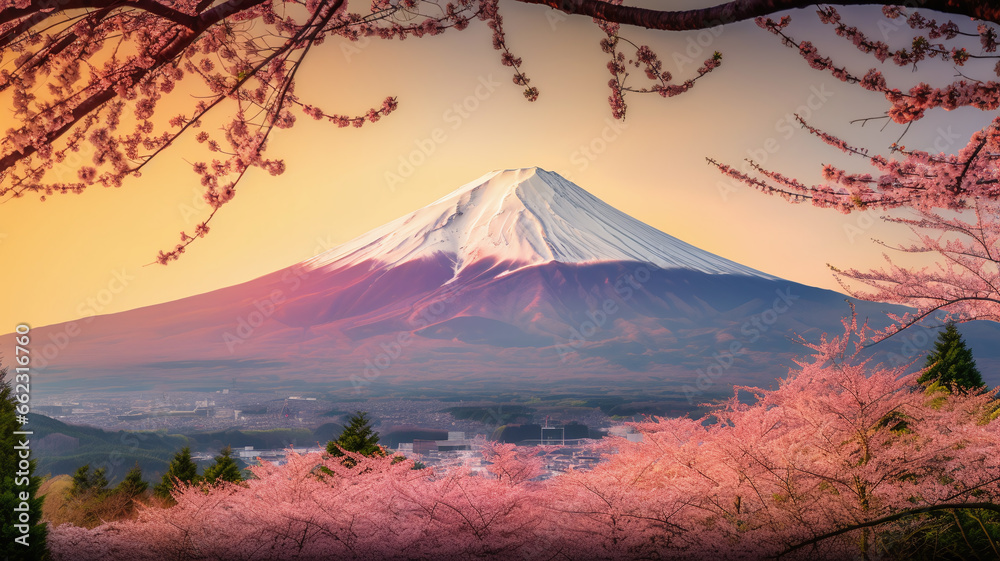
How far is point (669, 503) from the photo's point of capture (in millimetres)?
3912

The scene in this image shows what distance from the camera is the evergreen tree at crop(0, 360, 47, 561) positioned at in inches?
168

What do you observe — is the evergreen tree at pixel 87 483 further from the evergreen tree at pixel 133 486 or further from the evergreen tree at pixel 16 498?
the evergreen tree at pixel 16 498

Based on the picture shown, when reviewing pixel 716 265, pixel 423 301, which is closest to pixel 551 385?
pixel 423 301

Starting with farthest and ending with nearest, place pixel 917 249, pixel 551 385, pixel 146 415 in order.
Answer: pixel 551 385 → pixel 146 415 → pixel 917 249

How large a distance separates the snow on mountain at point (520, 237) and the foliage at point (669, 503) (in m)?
40.7

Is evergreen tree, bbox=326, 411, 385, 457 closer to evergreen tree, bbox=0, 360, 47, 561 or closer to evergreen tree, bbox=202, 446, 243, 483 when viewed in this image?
evergreen tree, bbox=202, 446, 243, 483

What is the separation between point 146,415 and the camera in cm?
3750

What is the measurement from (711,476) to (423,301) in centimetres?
4247

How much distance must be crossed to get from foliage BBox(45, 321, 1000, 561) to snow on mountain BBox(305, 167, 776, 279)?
40.7 m

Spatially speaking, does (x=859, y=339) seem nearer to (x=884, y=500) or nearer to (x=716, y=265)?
(x=884, y=500)

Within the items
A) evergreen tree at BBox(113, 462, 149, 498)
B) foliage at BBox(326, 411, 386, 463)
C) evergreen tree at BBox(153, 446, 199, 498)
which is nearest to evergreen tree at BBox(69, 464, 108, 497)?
evergreen tree at BBox(113, 462, 149, 498)

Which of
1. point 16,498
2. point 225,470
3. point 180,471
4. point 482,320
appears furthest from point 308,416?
point 16,498

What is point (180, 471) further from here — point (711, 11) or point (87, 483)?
point (711, 11)

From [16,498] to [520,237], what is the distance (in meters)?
44.3
